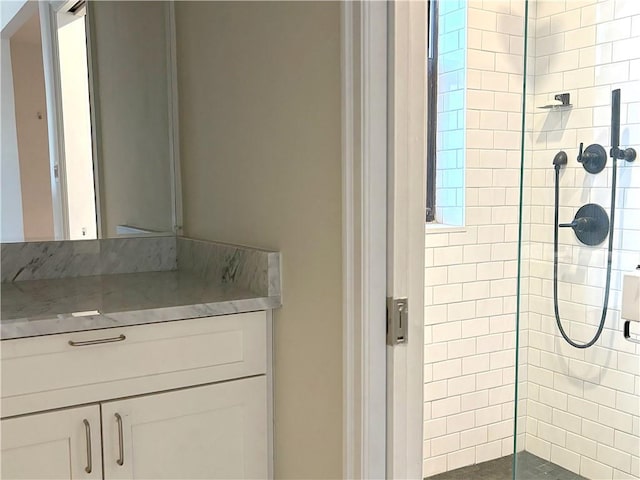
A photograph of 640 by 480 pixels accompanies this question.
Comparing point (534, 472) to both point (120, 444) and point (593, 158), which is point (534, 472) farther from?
point (120, 444)

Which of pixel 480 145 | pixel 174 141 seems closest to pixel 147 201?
pixel 174 141

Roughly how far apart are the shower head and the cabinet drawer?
134 cm

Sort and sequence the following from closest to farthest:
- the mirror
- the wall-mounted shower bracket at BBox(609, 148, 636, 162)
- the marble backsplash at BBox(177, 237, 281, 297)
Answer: the marble backsplash at BBox(177, 237, 281, 297) < the mirror < the wall-mounted shower bracket at BBox(609, 148, 636, 162)

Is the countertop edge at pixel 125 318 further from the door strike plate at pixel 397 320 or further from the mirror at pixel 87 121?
the mirror at pixel 87 121

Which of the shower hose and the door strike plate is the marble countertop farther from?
the shower hose

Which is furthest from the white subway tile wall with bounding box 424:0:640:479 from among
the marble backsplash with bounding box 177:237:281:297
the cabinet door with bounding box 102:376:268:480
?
the cabinet door with bounding box 102:376:268:480

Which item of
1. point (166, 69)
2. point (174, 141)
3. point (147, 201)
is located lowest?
point (147, 201)

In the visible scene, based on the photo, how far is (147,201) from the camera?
6.55 ft

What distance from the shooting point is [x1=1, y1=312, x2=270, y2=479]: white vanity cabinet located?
1.26 metres

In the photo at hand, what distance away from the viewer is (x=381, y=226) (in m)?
1.17

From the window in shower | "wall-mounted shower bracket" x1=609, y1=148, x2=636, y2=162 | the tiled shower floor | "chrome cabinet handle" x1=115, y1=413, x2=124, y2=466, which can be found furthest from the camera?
the window in shower

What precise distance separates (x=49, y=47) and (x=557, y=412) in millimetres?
2186

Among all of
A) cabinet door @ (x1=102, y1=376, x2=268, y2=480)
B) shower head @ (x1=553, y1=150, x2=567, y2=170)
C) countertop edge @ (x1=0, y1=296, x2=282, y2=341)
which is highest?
shower head @ (x1=553, y1=150, x2=567, y2=170)

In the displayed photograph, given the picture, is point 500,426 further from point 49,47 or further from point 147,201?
point 49,47
